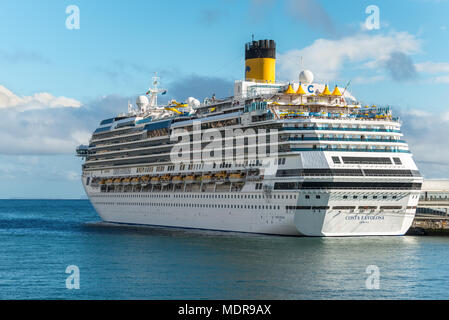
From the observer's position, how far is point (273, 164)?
182ft

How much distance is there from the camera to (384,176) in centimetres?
5284

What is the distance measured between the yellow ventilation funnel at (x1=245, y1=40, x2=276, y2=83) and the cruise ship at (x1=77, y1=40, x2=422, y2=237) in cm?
11

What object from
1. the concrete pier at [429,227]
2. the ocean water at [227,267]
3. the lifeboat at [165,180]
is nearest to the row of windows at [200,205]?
the lifeboat at [165,180]

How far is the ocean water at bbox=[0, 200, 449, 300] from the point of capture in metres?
34.3

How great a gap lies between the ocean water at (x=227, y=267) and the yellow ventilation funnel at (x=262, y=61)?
847 inches

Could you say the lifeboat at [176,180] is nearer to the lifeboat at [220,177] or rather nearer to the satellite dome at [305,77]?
the lifeboat at [220,177]

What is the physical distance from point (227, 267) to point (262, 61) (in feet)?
124

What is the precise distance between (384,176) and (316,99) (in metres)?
11.5

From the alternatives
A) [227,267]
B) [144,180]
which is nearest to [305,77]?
[144,180]

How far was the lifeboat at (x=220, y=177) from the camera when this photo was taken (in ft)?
203

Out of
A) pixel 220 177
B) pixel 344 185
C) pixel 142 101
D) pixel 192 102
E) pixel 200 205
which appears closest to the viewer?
pixel 344 185

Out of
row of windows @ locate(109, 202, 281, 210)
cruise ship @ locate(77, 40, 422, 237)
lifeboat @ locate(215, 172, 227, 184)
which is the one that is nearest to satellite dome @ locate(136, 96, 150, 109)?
cruise ship @ locate(77, 40, 422, 237)

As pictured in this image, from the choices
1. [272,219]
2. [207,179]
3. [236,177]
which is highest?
[207,179]

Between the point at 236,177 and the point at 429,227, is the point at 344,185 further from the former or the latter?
the point at 429,227
